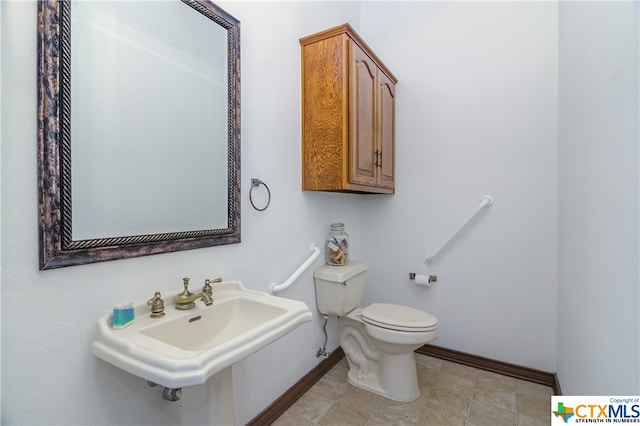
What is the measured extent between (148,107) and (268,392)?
1371 millimetres

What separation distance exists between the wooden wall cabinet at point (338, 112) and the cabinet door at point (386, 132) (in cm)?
10

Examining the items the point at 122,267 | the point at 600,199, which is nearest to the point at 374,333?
the point at 600,199

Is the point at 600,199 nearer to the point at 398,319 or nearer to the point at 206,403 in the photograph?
the point at 398,319

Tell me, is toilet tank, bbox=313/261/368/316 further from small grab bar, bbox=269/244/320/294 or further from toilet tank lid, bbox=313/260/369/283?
small grab bar, bbox=269/244/320/294

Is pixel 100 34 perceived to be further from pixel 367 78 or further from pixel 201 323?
pixel 367 78

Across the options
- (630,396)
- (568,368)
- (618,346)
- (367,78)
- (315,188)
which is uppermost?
(367,78)

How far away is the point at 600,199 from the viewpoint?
101 cm

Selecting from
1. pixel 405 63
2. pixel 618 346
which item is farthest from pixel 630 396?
pixel 405 63

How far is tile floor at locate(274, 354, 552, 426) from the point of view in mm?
1487

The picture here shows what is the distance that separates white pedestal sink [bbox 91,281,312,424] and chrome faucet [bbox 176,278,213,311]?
0.07 ft

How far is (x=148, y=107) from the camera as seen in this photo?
99 cm

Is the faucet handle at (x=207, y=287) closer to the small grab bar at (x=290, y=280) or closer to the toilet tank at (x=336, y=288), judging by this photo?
the small grab bar at (x=290, y=280)

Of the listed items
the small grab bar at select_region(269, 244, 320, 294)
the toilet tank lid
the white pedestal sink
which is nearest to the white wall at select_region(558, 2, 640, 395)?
the white pedestal sink

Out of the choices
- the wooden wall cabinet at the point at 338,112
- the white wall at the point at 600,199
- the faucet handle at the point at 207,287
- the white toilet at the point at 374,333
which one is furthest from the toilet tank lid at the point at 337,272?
the white wall at the point at 600,199
